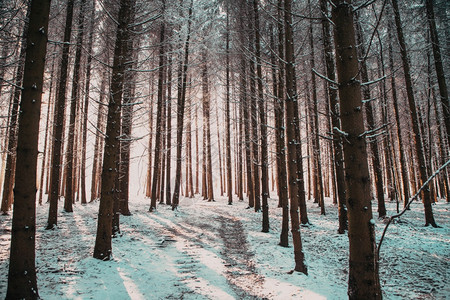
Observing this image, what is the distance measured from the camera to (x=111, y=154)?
551cm

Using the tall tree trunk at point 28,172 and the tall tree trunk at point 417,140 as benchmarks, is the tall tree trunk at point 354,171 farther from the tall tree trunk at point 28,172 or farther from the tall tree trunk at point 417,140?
the tall tree trunk at point 417,140

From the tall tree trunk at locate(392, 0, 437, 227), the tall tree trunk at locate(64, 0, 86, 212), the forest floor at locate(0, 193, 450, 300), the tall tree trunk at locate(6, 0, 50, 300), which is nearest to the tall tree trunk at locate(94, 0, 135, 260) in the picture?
the forest floor at locate(0, 193, 450, 300)

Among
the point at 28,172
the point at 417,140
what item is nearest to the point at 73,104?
the point at 28,172

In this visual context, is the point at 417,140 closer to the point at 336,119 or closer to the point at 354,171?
the point at 336,119

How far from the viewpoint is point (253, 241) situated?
7.55m

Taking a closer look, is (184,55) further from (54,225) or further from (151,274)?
(151,274)

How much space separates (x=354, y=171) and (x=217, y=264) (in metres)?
4.33

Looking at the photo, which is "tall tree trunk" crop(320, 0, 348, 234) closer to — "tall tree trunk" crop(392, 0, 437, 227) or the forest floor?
the forest floor

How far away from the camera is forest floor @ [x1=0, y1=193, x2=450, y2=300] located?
4.13 metres

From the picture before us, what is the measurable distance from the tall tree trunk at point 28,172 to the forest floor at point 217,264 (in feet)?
1.98

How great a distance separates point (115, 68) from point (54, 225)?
6221mm

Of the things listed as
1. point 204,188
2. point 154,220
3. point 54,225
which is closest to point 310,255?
point 154,220

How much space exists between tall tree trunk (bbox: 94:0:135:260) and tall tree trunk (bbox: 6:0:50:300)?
78.6 inches

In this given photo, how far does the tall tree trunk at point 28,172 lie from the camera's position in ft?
10.6
